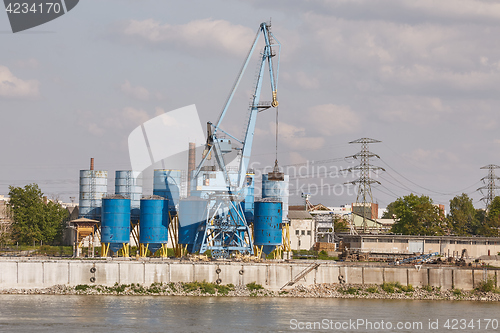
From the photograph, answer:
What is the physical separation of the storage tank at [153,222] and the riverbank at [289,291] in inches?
507

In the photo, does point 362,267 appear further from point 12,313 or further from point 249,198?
point 12,313

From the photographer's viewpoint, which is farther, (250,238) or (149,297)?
(250,238)

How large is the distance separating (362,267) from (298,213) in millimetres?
53119

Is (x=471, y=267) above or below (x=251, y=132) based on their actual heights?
below

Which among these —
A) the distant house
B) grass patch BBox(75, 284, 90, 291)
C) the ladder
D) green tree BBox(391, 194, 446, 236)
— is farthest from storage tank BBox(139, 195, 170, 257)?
green tree BBox(391, 194, 446, 236)

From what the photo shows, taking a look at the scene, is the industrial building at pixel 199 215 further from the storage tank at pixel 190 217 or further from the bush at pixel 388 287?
the bush at pixel 388 287

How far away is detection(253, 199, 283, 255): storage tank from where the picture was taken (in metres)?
99.2

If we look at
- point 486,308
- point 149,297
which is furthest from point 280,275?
point 486,308

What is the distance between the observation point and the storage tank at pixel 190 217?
9856 cm

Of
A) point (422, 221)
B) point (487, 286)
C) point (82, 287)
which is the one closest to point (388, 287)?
point (487, 286)

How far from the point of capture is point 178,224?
3925 inches

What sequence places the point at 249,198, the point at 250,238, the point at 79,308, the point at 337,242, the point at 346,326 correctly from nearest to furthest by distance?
the point at 346,326 → the point at 79,308 → the point at 250,238 → the point at 249,198 → the point at 337,242

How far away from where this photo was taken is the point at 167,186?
103500 millimetres

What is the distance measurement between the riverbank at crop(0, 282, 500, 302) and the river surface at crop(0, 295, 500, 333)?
2.58 meters
